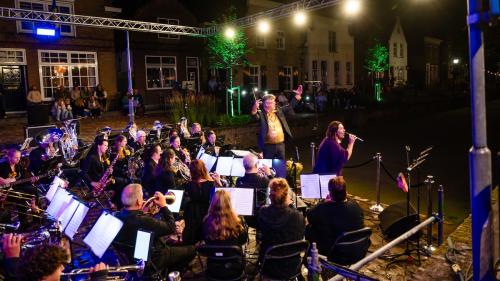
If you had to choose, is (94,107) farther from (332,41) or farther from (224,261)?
(332,41)

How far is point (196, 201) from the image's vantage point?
19.0 ft

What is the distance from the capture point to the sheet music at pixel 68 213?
4.97 m

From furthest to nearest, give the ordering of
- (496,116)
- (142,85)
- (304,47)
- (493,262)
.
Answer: (304,47), (496,116), (142,85), (493,262)

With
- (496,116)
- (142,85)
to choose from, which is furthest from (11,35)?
(496,116)

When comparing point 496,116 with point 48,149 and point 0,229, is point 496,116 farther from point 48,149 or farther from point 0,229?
point 0,229

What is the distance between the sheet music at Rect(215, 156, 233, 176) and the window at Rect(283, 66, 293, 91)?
1064 inches

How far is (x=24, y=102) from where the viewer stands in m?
20.2

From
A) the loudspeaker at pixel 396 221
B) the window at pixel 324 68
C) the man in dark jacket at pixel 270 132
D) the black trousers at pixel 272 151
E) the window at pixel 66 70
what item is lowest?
the loudspeaker at pixel 396 221

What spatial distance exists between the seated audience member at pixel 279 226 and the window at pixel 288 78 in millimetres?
29850

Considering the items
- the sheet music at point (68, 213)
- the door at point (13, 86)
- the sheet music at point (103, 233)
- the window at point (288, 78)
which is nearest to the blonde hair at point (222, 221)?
the sheet music at point (103, 233)

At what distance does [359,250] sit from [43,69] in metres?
20.3

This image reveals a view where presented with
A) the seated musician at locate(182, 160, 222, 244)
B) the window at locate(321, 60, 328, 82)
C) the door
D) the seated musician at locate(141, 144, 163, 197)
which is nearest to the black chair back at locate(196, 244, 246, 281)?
the seated musician at locate(182, 160, 222, 244)

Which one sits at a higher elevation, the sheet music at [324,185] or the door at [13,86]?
the door at [13,86]

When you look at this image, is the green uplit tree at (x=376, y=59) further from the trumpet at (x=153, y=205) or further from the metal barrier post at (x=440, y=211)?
the trumpet at (x=153, y=205)
